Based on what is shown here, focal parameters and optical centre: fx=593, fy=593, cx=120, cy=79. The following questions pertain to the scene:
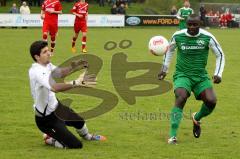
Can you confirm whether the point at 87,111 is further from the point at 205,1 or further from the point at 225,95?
the point at 205,1

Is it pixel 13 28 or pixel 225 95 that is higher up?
pixel 225 95

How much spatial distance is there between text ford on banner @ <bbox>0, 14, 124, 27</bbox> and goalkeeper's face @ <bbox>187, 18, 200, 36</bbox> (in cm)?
3595

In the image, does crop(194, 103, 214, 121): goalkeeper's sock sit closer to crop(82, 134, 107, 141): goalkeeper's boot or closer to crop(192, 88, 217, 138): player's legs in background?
crop(192, 88, 217, 138): player's legs in background

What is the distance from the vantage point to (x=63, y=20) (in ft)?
155

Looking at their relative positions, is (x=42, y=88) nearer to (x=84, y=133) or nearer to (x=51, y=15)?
(x=84, y=133)

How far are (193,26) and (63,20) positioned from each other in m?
38.3

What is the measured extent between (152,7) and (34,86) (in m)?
58.3

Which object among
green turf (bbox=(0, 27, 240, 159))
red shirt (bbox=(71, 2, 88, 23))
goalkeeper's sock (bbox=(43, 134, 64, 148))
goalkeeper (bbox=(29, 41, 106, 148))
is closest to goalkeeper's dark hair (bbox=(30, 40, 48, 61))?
goalkeeper (bbox=(29, 41, 106, 148))

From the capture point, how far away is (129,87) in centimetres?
1543

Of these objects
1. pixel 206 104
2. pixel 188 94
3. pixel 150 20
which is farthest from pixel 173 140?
pixel 150 20

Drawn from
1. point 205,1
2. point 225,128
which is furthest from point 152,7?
point 225,128

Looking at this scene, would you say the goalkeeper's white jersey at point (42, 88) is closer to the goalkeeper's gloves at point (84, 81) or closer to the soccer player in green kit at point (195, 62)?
the goalkeeper's gloves at point (84, 81)

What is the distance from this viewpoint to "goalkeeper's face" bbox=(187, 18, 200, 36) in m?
9.35

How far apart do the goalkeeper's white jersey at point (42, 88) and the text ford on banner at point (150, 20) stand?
4202 centimetres
